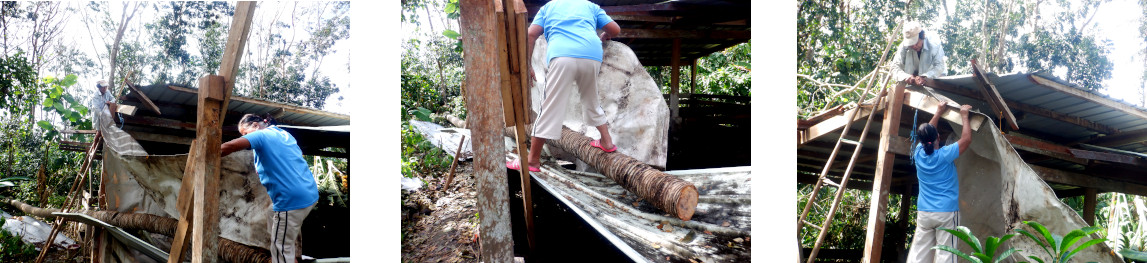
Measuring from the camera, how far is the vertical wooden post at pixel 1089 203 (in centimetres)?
275

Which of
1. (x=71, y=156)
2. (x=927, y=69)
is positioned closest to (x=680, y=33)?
(x=927, y=69)

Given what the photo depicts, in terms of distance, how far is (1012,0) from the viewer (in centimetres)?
274

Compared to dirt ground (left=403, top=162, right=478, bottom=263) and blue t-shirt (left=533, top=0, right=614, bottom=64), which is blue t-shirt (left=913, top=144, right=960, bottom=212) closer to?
blue t-shirt (left=533, top=0, right=614, bottom=64)

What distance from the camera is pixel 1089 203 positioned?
2.89 metres

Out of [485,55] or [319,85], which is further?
[319,85]

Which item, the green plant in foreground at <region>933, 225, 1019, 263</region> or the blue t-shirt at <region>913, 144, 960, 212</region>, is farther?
the blue t-shirt at <region>913, 144, 960, 212</region>

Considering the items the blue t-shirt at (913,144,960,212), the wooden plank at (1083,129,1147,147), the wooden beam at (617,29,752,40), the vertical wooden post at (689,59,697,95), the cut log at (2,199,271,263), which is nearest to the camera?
the blue t-shirt at (913,144,960,212)

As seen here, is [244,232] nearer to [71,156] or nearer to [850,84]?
[71,156]

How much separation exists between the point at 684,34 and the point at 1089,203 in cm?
215

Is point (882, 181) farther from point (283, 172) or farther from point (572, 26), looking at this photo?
point (283, 172)

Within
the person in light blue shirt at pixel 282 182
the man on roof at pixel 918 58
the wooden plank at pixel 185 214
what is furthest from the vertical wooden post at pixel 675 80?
the wooden plank at pixel 185 214

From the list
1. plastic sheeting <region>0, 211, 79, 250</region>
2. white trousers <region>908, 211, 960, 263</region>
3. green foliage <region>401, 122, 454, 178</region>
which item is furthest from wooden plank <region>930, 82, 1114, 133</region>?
plastic sheeting <region>0, 211, 79, 250</region>

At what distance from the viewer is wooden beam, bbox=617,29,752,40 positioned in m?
2.96

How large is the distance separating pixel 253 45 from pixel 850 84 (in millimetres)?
3106
